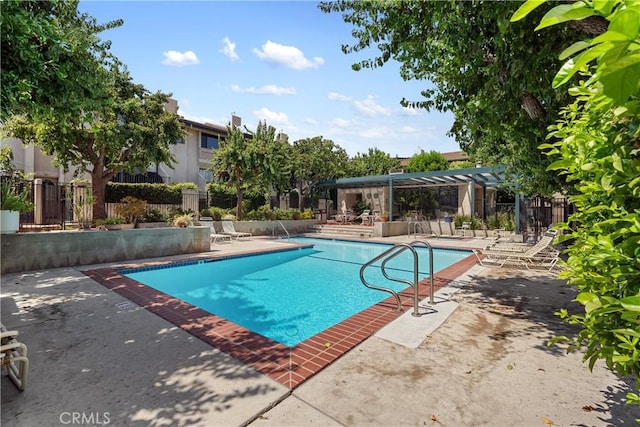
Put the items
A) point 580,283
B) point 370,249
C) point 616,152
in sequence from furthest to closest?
1. point 370,249
2. point 580,283
3. point 616,152

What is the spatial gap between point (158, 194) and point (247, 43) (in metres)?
14.1

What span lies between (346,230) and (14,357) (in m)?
19.4

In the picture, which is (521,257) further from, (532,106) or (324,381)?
A: (324,381)

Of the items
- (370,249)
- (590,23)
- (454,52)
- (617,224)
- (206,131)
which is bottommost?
(370,249)

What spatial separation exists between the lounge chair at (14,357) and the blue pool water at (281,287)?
3447 mm

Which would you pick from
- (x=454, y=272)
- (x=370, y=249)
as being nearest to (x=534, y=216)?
(x=370, y=249)

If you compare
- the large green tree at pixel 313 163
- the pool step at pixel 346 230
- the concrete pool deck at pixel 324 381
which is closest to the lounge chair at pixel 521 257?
the concrete pool deck at pixel 324 381

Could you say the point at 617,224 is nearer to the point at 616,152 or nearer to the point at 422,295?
the point at 616,152

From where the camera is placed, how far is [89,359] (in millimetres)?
3857

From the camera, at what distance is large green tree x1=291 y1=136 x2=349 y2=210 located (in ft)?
86.4

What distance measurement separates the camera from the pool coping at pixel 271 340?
370 centimetres

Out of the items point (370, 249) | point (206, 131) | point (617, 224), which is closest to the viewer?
point (617, 224)

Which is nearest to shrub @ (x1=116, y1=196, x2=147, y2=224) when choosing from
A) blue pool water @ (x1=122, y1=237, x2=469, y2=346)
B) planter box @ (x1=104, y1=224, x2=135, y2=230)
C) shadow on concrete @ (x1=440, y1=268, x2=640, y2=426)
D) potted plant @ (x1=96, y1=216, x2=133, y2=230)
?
potted plant @ (x1=96, y1=216, x2=133, y2=230)

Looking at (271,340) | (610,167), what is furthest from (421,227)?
(610,167)
